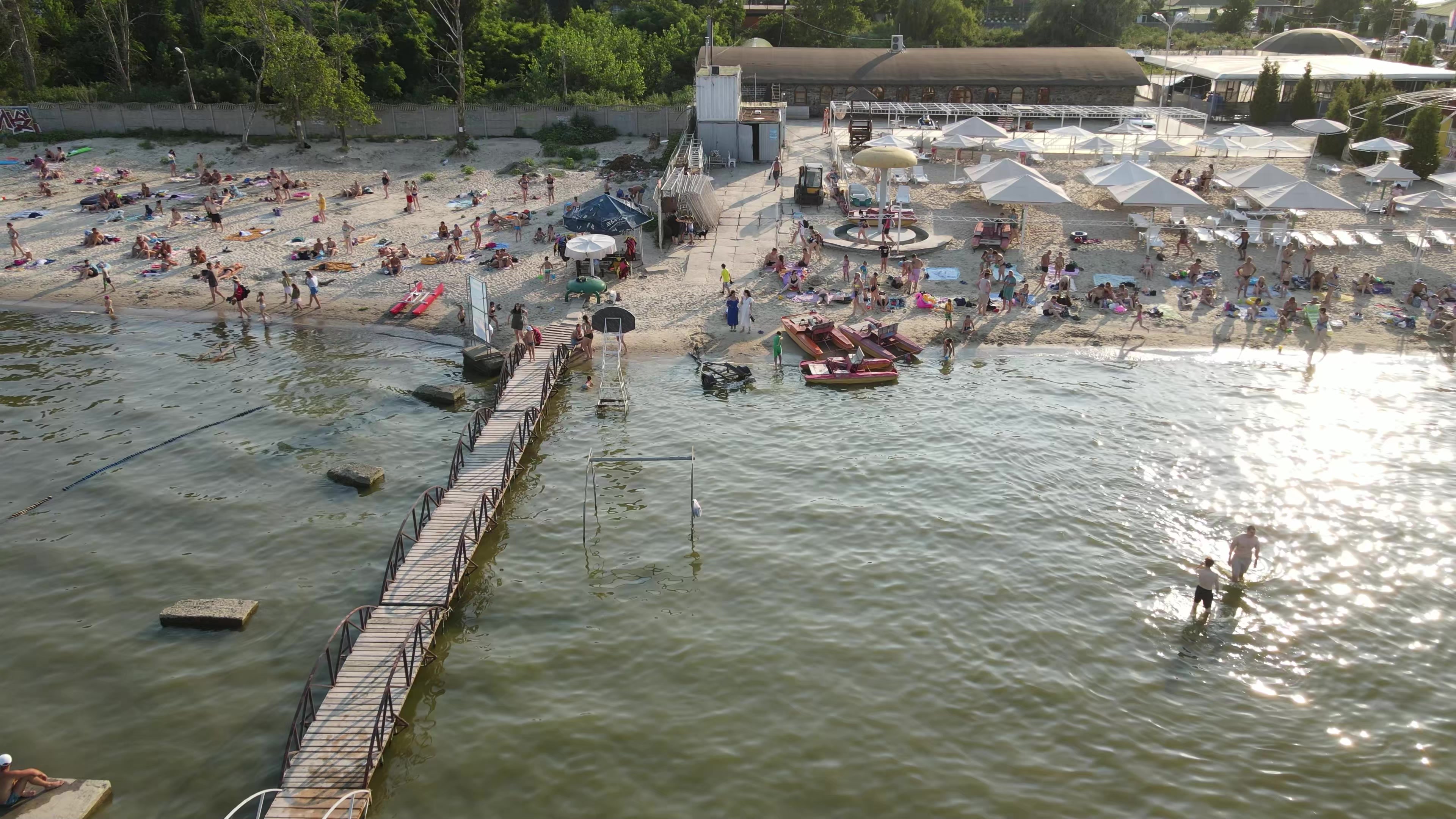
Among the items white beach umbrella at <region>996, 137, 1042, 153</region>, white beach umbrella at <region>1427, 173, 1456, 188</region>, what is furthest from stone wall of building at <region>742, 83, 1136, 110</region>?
white beach umbrella at <region>1427, 173, 1456, 188</region>

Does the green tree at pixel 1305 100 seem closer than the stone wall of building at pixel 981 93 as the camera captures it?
Yes

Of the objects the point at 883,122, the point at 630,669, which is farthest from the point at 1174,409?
the point at 883,122

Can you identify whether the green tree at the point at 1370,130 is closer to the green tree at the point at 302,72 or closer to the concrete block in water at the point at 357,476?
the concrete block in water at the point at 357,476

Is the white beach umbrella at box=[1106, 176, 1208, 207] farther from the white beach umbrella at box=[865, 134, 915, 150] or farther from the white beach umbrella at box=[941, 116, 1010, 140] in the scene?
the white beach umbrella at box=[941, 116, 1010, 140]

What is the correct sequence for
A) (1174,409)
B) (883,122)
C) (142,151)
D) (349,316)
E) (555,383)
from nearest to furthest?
(1174,409), (555,383), (349,316), (142,151), (883,122)

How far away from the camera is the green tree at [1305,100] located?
59.2m

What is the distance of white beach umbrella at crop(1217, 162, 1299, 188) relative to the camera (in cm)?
3797

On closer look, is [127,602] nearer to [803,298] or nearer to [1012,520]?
[1012,520]

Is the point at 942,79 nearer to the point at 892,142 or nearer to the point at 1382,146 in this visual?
the point at 892,142

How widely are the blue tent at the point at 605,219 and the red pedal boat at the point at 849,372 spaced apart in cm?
950

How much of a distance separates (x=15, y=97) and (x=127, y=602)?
178 feet

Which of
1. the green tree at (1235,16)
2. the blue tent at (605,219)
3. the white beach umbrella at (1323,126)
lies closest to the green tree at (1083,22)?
the green tree at (1235,16)

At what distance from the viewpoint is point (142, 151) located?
52.1 m

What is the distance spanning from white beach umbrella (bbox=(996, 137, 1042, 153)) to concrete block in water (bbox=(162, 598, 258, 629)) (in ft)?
145
